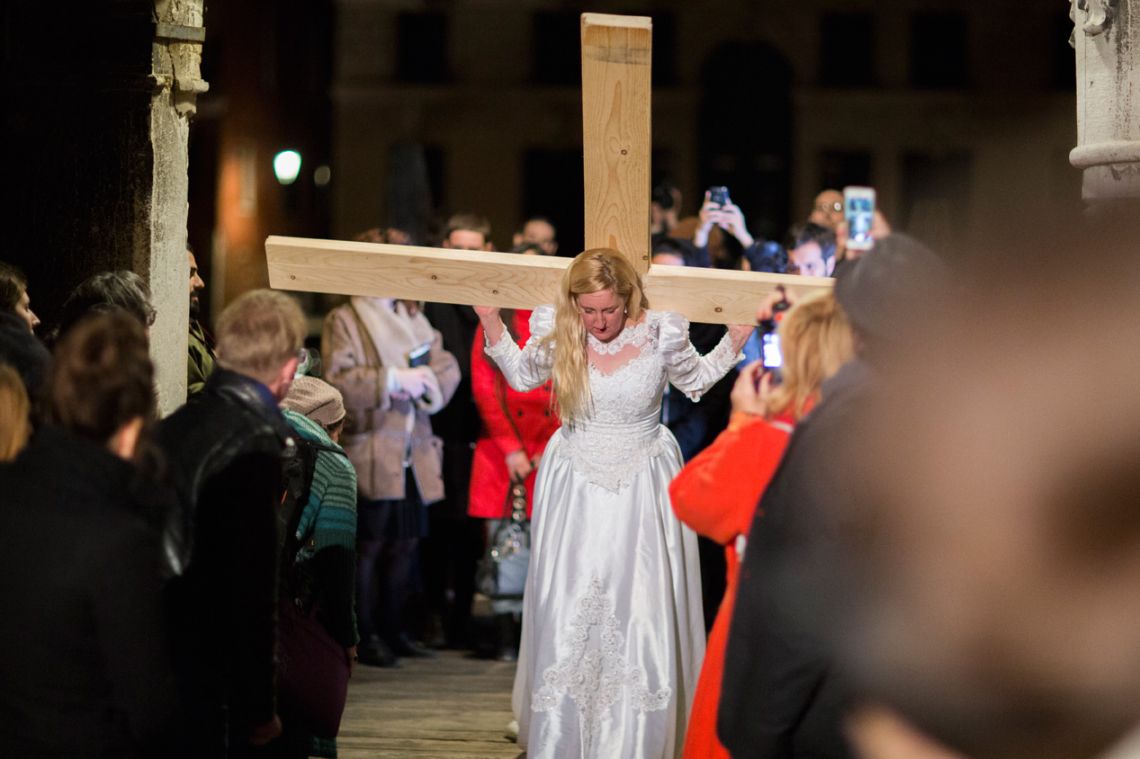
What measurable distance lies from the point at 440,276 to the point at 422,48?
30556 mm

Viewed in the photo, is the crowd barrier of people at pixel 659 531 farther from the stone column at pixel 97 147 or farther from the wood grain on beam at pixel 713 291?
the stone column at pixel 97 147

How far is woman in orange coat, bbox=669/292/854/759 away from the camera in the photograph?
3.85 meters

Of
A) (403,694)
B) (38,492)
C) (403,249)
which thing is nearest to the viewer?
(38,492)

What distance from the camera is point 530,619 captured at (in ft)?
20.6

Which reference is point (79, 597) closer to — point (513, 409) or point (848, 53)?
point (513, 409)

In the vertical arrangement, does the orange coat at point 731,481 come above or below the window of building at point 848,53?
below

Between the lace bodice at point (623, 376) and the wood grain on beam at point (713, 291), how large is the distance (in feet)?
0.73

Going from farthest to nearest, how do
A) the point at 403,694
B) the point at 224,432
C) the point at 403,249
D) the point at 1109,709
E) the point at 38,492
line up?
the point at 403,694, the point at 403,249, the point at 224,432, the point at 38,492, the point at 1109,709

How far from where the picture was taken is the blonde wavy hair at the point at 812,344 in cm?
381

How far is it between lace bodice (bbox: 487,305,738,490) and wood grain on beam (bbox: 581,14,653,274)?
49 centimetres

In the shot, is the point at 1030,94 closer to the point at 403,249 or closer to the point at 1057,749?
the point at 403,249

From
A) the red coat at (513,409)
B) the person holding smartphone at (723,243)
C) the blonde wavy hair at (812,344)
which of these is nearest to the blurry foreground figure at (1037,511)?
the blonde wavy hair at (812,344)

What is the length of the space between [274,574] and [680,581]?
8.32 feet

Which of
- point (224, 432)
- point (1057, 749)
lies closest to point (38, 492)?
point (224, 432)
